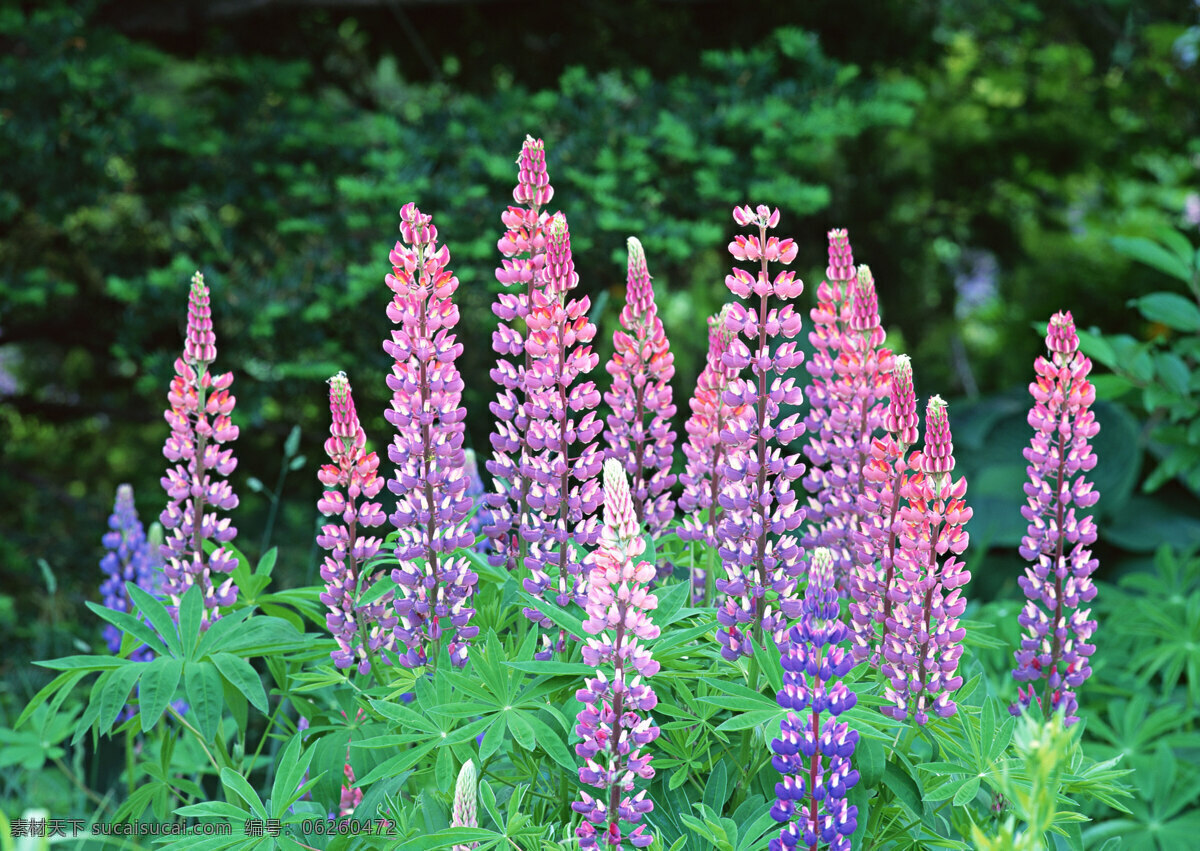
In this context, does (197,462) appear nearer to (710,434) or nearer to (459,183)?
(710,434)

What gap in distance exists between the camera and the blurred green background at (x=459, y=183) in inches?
203

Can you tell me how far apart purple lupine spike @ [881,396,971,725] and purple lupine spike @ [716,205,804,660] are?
206 mm

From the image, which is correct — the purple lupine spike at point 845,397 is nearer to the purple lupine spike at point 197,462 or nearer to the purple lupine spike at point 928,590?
the purple lupine spike at point 928,590

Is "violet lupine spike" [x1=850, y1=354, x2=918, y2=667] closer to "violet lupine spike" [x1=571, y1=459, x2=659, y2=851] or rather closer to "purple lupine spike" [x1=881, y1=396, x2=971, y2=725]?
"purple lupine spike" [x1=881, y1=396, x2=971, y2=725]

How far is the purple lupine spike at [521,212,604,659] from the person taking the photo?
2088 millimetres

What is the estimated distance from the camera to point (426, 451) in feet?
6.90

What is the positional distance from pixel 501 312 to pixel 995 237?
6149 millimetres

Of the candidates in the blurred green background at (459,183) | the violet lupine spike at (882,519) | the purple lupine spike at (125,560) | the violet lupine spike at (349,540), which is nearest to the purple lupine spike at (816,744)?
the violet lupine spike at (882,519)

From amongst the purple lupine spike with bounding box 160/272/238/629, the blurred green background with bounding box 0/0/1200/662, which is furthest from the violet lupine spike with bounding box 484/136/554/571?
the blurred green background with bounding box 0/0/1200/662

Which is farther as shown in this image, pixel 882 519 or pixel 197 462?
pixel 197 462

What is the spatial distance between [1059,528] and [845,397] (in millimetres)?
534

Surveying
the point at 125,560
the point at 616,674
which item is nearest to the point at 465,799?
the point at 616,674

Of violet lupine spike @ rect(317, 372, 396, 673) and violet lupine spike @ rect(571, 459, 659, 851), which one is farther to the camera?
violet lupine spike @ rect(317, 372, 396, 673)

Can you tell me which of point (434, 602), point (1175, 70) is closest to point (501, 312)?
point (434, 602)
